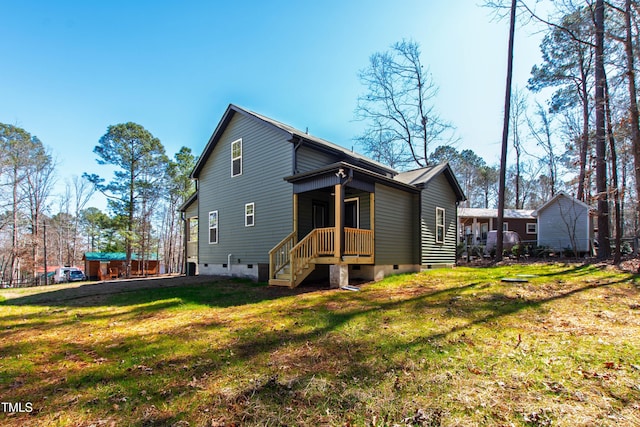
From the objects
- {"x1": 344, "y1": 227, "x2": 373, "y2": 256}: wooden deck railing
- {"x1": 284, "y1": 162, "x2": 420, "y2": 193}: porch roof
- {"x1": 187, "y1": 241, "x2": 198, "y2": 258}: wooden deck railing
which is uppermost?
{"x1": 284, "y1": 162, "x2": 420, "y2": 193}: porch roof

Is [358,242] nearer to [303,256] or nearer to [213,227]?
[303,256]

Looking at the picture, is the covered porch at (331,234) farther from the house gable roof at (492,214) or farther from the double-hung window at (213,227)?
the house gable roof at (492,214)

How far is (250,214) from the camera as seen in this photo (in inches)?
539

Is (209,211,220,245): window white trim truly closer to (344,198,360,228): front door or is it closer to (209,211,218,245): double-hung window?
(209,211,218,245): double-hung window

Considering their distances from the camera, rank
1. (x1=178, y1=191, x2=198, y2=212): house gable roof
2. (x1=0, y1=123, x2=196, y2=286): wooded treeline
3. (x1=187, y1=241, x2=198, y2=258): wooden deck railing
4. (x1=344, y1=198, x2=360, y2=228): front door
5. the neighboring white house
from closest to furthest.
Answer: (x1=344, y1=198, x2=360, y2=228): front door, (x1=178, y1=191, x2=198, y2=212): house gable roof, (x1=187, y1=241, x2=198, y2=258): wooden deck railing, the neighboring white house, (x1=0, y1=123, x2=196, y2=286): wooded treeline

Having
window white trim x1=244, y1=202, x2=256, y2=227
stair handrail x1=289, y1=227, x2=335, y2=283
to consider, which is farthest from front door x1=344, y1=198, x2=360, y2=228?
window white trim x1=244, y1=202, x2=256, y2=227

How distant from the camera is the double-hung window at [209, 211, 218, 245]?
1576 cm

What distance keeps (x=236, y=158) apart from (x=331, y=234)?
7001 millimetres

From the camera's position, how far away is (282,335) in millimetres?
5312

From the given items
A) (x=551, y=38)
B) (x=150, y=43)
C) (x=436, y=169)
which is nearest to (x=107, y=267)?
(x=150, y=43)

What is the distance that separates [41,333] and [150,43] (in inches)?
515

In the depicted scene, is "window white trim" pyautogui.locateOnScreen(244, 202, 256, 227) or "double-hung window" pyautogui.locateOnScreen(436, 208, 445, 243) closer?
"window white trim" pyautogui.locateOnScreen(244, 202, 256, 227)

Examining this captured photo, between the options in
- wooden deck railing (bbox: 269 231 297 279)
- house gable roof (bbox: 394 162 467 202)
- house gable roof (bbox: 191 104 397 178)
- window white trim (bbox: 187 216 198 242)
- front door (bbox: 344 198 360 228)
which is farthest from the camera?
window white trim (bbox: 187 216 198 242)

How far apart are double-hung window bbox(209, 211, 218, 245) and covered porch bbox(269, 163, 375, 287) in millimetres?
5449
